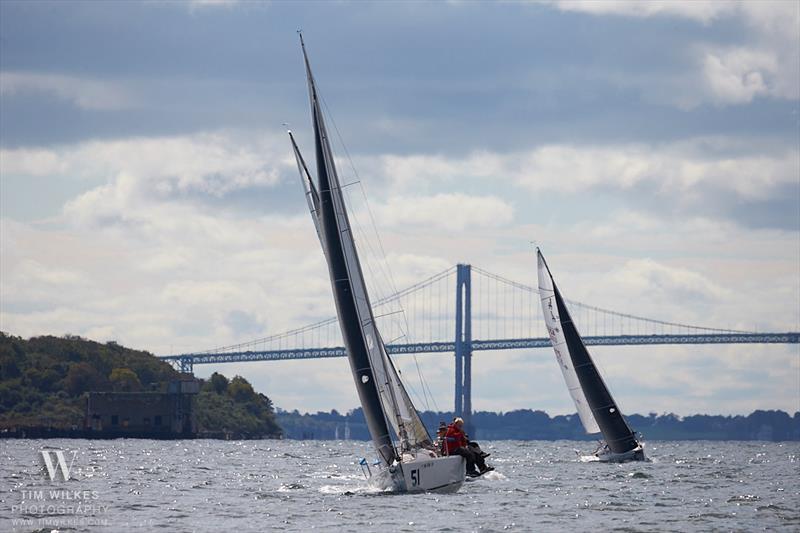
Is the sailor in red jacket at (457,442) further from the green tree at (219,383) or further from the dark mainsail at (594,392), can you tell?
the green tree at (219,383)

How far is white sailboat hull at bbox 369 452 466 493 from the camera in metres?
24.8

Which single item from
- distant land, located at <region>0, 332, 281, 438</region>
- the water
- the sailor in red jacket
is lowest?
the water

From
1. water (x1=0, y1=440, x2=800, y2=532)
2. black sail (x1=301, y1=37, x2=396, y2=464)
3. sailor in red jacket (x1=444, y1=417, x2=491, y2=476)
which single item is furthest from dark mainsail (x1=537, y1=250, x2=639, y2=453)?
black sail (x1=301, y1=37, x2=396, y2=464)

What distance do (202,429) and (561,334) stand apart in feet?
225

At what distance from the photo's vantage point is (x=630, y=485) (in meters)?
30.4

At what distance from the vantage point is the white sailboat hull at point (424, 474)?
24.8 m

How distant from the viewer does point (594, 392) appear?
136 feet

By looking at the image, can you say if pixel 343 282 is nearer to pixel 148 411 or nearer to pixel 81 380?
pixel 148 411

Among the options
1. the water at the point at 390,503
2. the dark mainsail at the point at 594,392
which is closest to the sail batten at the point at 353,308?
the water at the point at 390,503

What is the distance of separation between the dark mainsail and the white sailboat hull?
16117 millimetres

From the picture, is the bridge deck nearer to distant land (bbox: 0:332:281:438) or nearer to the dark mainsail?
distant land (bbox: 0:332:281:438)

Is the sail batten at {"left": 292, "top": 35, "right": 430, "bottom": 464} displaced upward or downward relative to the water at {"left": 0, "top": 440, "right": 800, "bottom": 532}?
upward

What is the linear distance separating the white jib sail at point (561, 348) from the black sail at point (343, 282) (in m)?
16.9

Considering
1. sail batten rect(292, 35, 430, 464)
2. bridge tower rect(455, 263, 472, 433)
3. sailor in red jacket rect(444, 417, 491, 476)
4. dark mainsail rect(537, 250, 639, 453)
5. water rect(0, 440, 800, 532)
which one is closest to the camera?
water rect(0, 440, 800, 532)
